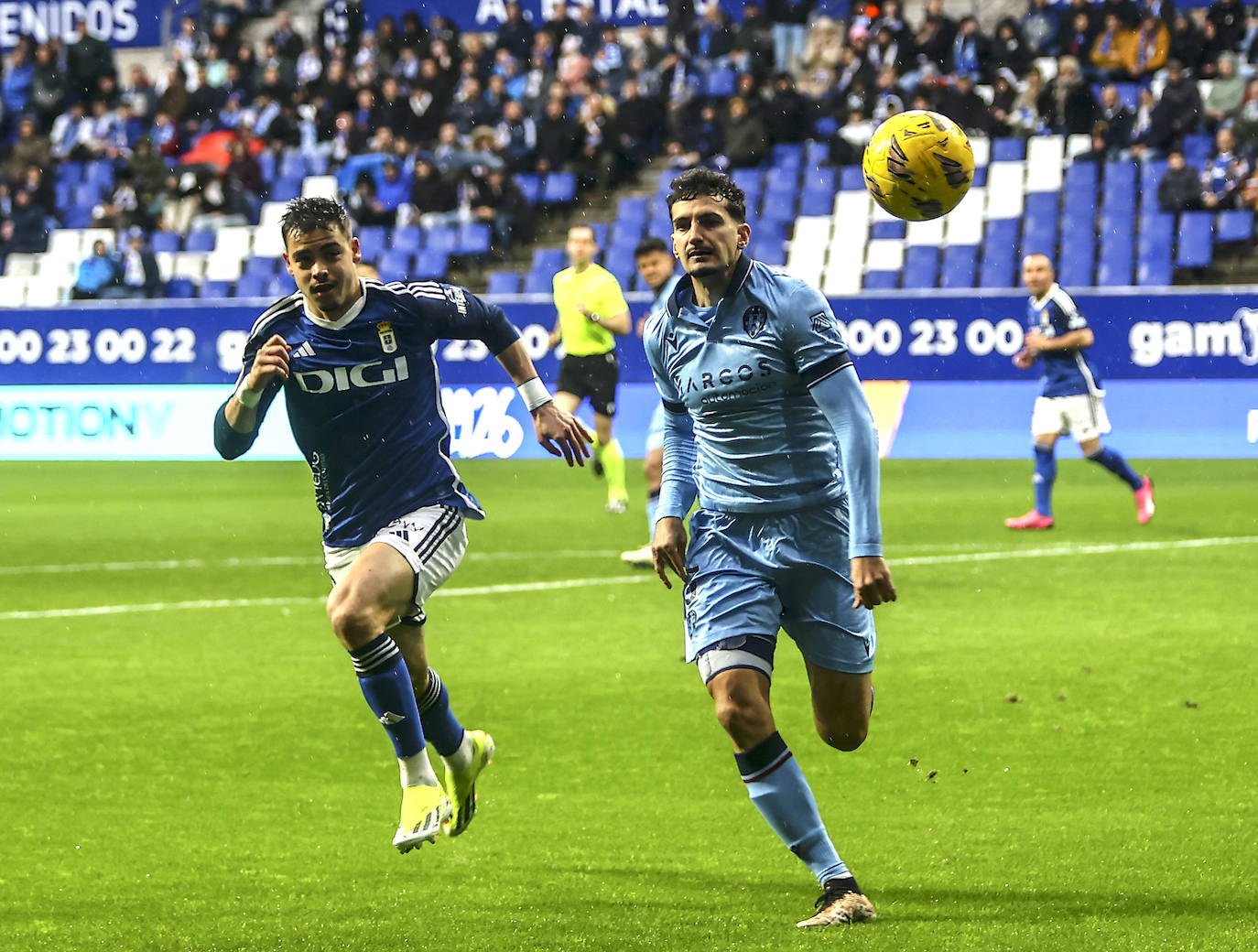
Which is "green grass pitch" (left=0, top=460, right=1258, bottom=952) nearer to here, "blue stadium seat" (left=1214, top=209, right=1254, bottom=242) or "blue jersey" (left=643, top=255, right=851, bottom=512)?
"blue jersey" (left=643, top=255, right=851, bottom=512)

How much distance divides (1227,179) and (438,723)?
1741cm

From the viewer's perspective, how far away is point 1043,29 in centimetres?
2356

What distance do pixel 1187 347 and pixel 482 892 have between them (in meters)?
14.1

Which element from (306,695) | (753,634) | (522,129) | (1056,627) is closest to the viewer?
(753,634)

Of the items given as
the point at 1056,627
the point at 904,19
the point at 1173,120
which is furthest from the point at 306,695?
the point at 904,19

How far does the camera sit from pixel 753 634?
15.7 ft

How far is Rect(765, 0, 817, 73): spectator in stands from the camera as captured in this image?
25.5 metres

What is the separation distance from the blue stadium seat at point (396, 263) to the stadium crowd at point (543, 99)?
0.55 m

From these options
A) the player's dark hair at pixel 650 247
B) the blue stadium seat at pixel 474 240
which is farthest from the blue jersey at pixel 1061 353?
the blue stadium seat at pixel 474 240

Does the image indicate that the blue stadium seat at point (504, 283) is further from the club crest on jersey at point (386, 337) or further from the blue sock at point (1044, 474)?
the club crest on jersey at point (386, 337)

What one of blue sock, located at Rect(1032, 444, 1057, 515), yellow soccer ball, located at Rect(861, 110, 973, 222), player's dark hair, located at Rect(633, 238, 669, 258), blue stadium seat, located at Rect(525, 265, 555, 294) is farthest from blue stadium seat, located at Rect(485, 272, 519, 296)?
yellow soccer ball, located at Rect(861, 110, 973, 222)

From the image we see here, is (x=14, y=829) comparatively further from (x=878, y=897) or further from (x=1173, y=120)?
(x=1173, y=120)

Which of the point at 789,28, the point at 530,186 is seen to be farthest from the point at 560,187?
the point at 789,28

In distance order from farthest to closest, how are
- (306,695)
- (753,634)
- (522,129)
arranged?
(522,129) < (306,695) < (753,634)
